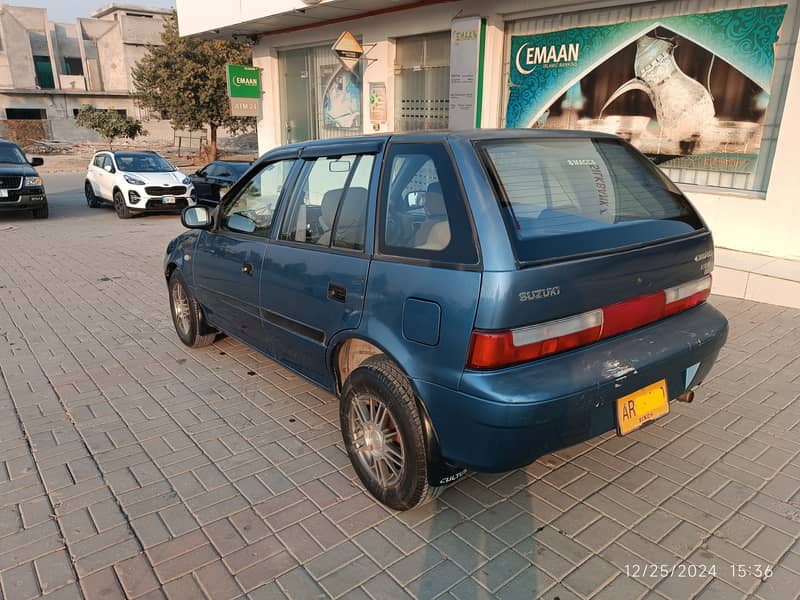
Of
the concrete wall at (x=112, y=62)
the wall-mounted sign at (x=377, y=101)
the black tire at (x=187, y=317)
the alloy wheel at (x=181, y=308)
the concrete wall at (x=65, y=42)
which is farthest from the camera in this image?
the concrete wall at (x=112, y=62)

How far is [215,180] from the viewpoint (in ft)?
53.0

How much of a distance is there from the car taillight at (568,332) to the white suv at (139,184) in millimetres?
12695

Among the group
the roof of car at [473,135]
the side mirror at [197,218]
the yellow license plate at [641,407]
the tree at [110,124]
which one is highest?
the tree at [110,124]

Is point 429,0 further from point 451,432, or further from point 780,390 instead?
point 451,432

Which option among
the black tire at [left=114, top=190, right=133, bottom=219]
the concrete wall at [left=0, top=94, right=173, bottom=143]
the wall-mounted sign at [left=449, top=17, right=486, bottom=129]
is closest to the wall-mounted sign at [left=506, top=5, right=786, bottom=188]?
the wall-mounted sign at [left=449, top=17, right=486, bottom=129]

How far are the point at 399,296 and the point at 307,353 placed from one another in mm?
999

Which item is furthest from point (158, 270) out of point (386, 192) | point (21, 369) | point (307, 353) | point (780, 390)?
point (780, 390)

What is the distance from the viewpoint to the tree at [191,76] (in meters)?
27.9

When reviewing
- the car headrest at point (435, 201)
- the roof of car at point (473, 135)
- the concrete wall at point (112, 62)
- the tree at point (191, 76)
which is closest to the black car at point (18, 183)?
the roof of car at point (473, 135)

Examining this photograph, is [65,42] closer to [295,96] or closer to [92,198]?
[92,198]

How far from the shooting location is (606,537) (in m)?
2.62

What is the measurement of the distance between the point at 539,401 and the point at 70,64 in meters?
62.7

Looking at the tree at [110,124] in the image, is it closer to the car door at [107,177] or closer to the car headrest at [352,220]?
the car door at [107,177]

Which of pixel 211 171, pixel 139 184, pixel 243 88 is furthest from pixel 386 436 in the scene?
pixel 211 171
